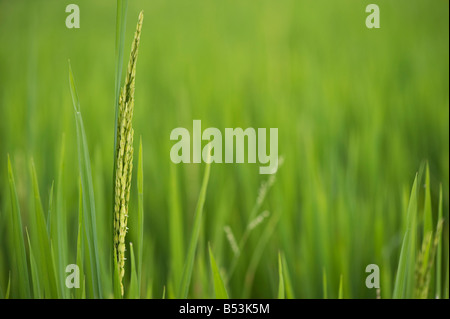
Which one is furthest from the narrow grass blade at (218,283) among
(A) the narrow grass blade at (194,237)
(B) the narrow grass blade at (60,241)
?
(B) the narrow grass blade at (60,241)

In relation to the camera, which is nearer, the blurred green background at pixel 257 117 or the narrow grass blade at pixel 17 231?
the narrow grass blade at pixel 17 231

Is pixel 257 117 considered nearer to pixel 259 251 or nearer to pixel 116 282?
pixel 259 251

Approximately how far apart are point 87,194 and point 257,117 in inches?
26.9

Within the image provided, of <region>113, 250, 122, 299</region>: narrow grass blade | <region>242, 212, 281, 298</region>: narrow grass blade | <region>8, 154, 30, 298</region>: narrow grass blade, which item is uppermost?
<region>8, 154, 30, 298</region>: narrow grass blade

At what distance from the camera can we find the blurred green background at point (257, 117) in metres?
0.61

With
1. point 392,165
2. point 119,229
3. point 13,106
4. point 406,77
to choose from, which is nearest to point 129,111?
point 119,229

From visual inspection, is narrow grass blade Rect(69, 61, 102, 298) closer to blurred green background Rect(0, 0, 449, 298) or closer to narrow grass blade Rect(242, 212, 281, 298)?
blurred green background Rect(0, 0, 449, 298)

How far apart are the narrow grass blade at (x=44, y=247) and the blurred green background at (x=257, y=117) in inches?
2.4

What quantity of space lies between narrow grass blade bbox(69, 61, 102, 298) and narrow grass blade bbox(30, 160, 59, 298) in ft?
0.13

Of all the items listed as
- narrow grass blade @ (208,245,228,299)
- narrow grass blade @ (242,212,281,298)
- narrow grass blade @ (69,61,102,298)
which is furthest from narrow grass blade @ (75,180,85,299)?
narrow grass blade @ (242,212,281,298)

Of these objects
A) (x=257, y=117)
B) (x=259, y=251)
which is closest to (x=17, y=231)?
(x=259, y=251)

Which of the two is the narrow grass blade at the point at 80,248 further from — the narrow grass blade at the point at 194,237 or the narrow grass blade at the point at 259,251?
the narrow grass blade at the point at 259,251

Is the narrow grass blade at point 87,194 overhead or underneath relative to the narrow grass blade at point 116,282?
overhead

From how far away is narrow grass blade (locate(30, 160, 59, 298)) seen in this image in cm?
36
